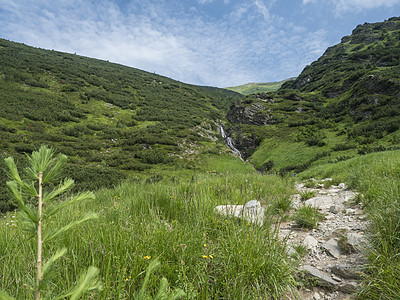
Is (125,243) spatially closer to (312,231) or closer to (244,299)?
(244,299)

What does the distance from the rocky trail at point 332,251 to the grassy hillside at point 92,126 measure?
12458 millimetres

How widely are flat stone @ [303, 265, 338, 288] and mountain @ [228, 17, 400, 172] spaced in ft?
57.6

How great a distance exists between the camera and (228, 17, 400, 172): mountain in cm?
2025

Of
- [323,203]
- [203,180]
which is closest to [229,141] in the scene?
[203,180]

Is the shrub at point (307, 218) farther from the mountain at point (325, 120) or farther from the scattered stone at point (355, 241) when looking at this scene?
the mountain at point (325, 120)

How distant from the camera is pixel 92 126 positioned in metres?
28.3

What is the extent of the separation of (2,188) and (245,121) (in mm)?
43404

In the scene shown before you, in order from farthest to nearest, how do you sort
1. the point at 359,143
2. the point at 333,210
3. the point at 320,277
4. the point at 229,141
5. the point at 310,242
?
the point at 229,141 → the point at 359,143 → the point at 333,210 → the point at 310,242 → the point at 320,277

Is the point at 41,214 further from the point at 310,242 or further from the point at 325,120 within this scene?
the point at 325,120

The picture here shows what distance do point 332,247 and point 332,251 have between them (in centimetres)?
9

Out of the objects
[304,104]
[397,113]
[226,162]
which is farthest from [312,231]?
[304,104]

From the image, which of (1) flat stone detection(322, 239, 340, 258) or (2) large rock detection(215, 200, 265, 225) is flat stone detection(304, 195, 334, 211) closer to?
(1) flat stone detection(322, 239, 340, 258)

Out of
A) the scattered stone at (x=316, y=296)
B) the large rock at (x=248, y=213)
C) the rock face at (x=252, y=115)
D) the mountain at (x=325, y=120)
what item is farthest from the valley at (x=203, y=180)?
the rock face at (x=252, y=115)

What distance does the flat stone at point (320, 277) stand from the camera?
2324 mm
